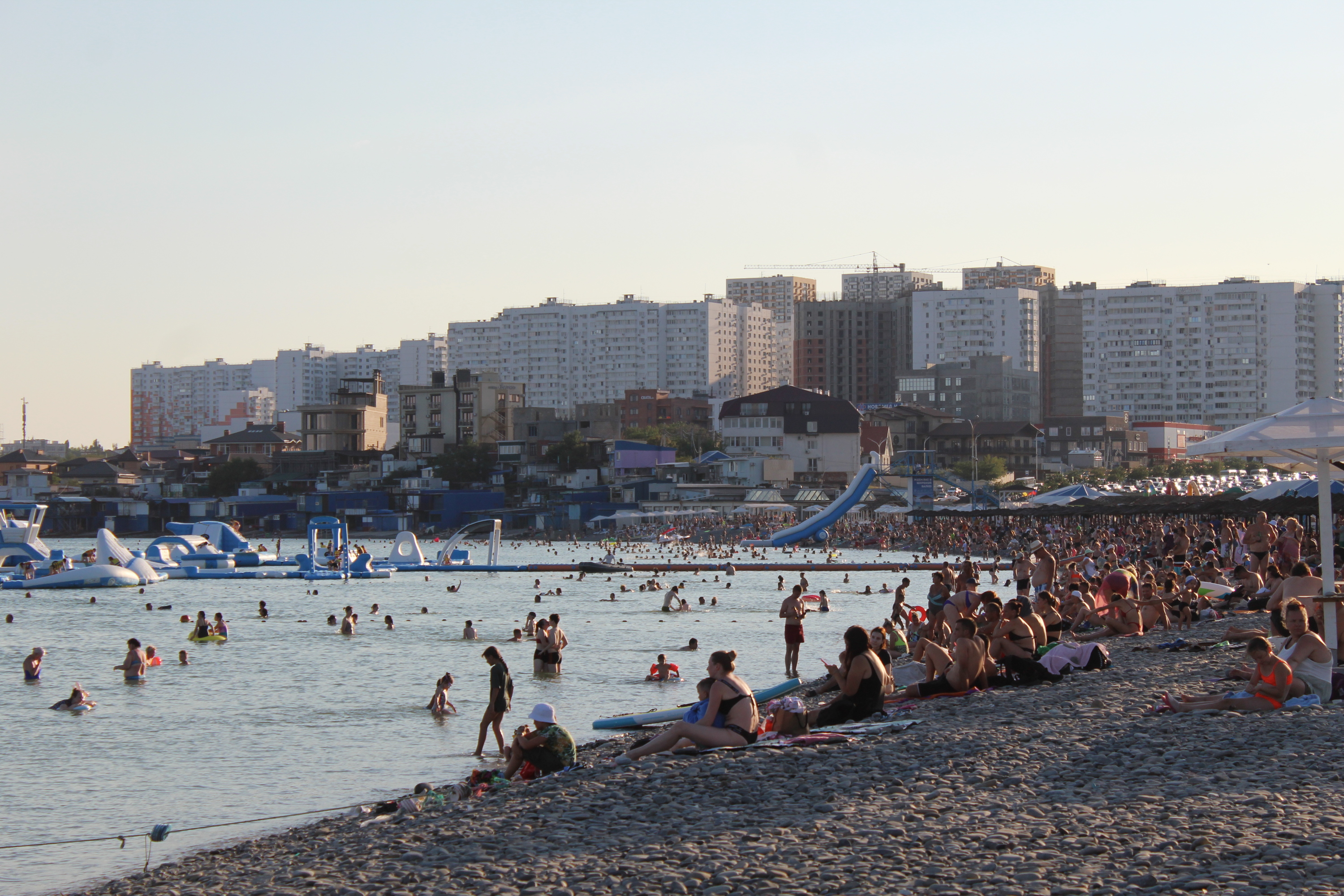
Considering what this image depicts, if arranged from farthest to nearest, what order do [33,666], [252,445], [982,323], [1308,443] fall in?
[982,323], [252,445], [33,666], [1308,443]

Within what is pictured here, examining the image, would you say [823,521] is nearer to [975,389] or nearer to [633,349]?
[975,389]

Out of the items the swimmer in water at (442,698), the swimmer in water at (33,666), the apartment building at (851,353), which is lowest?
the swimmer in water at (33,666)

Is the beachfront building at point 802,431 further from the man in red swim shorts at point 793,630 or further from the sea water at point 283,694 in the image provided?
the man in red swim shorts at point 793,630

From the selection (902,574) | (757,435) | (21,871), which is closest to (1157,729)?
(21,871)

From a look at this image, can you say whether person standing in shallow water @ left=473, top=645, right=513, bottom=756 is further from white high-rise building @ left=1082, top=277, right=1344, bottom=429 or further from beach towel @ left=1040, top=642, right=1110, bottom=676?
white high-rise building @ left=1082, top=277, right=1344, bottom=429

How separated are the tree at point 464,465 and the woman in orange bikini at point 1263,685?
106860mm

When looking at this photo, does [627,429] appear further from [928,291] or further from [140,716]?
[140,716]

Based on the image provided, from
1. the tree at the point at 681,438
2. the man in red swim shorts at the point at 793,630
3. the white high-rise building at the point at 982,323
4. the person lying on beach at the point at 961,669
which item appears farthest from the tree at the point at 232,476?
the person lying on beach at the point at 961,669

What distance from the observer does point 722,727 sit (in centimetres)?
1134

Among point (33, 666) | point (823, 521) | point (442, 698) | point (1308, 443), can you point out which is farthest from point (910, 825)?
point (823, 521)

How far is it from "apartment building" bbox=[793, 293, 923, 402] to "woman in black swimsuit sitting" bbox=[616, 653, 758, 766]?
536 feet

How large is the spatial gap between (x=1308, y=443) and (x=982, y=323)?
152m

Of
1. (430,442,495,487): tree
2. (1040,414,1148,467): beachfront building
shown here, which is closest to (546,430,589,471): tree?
(430,442,495,487): tree

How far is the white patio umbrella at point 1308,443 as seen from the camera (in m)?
12.4
